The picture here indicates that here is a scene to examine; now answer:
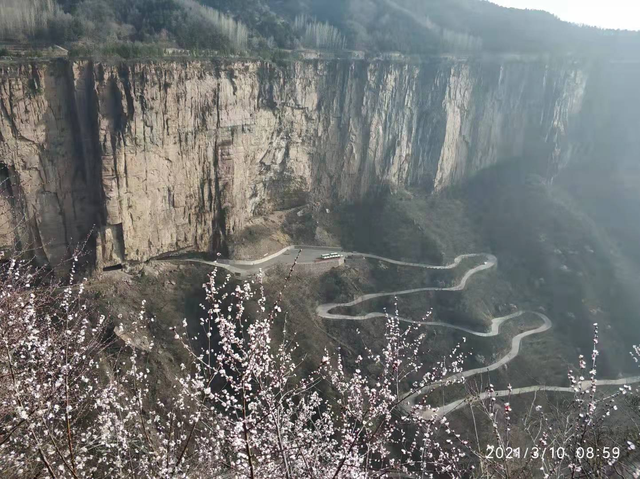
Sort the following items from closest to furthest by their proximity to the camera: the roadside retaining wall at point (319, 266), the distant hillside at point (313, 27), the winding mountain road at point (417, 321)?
1. the distant hillside at point (313, 27)
2. the winding mountain road at point (417, 321)
3. the roadside retaining wall at point (319, 266)

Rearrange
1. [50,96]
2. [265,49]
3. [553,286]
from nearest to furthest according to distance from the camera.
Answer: [50,96]
[265,49]
[553,286]

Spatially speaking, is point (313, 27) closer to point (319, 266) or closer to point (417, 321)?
point (319, 266)

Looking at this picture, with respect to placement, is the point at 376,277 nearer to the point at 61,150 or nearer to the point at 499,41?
the point at 61,150

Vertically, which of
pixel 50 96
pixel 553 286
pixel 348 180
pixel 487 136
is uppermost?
pixel 50 96

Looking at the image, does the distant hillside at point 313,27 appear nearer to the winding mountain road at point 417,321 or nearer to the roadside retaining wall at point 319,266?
the winding mountain road at point 417,321

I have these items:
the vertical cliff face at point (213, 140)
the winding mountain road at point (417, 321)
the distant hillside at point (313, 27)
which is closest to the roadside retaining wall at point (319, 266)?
the winding mountain road at point (417, 321)

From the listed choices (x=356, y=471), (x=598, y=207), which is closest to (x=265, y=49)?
(x=356, y=471)

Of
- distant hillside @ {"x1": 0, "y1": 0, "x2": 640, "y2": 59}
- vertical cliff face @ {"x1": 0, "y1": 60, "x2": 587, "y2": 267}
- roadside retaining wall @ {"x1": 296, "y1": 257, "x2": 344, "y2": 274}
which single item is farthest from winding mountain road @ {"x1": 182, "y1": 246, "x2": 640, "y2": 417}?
distant hillside @ {"x1": 0, "y1": 0, "x2": 640, "y2": 59}

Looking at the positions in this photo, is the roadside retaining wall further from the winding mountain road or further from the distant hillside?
the distant hillside
